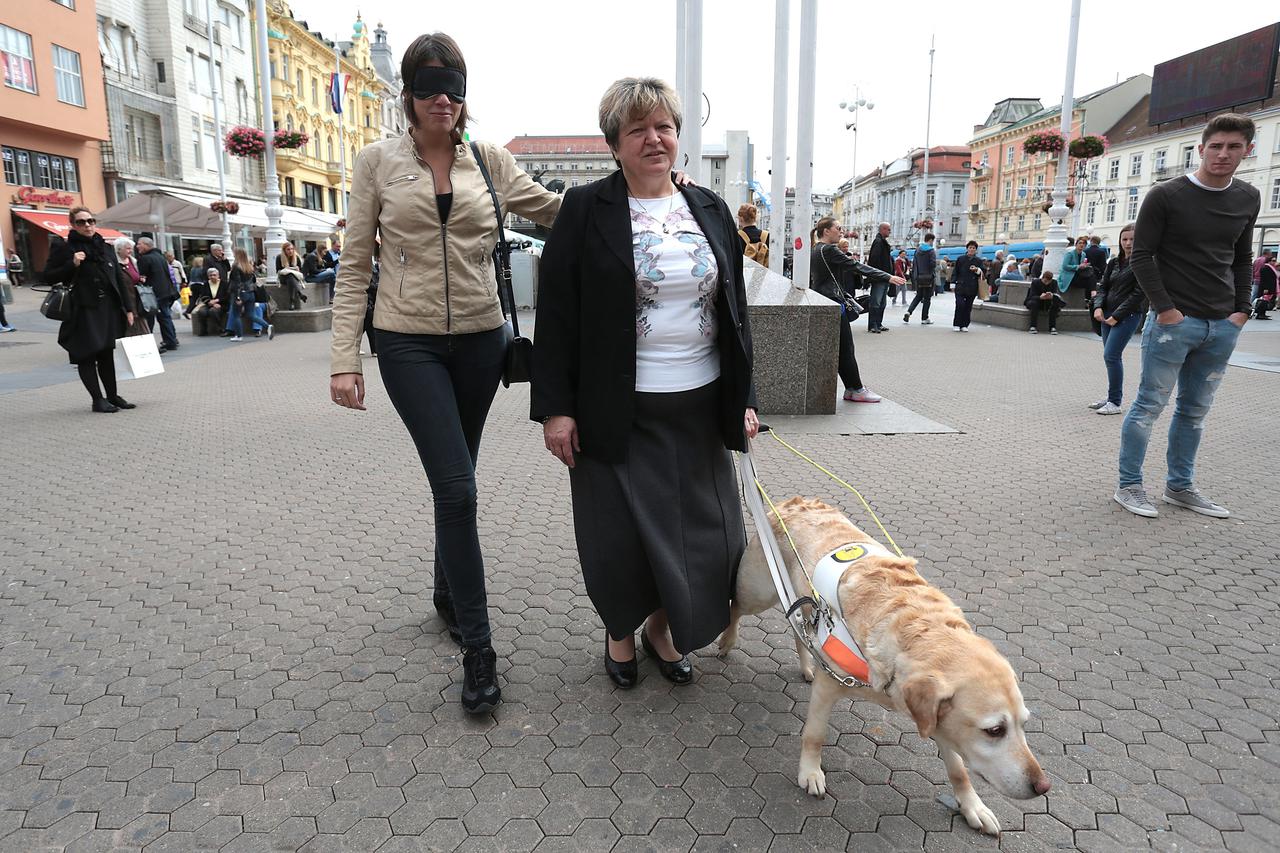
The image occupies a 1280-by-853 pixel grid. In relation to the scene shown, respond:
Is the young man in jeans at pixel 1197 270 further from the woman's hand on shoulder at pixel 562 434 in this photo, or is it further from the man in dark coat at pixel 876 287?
the man in dark coat at pixel 876 287

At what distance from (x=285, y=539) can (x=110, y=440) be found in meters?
3.75

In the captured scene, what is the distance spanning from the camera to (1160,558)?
4359 mm

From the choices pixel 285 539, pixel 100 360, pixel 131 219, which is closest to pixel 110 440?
pixel 100 360

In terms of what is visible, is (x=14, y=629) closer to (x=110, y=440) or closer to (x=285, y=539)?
(x=285, y=539)

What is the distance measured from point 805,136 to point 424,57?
10.8 metres

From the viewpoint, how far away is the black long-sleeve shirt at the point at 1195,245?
472 cm

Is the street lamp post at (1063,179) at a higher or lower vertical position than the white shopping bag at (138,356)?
higher

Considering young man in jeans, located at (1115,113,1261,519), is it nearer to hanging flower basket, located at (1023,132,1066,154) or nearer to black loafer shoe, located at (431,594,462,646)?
black loafer shoe, located at (431,594,462,646)

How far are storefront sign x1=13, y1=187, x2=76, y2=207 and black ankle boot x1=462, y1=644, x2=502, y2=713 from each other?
36504mm

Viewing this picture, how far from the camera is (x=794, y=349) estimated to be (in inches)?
304

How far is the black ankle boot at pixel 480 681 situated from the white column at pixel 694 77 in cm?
966

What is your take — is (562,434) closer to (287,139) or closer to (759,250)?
(759,250)

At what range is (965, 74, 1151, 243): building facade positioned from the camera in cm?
7288

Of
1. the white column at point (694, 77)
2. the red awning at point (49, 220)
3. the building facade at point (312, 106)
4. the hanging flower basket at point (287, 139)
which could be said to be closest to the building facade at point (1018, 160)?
the building facade at point (312, 106)
